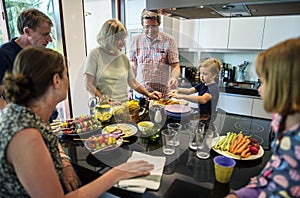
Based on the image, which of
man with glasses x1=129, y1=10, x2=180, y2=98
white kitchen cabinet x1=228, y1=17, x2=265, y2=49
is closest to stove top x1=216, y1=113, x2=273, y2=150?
man with glasses x1=129, y1=10, x2=180, y2=98

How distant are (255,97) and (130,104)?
6.23 feet

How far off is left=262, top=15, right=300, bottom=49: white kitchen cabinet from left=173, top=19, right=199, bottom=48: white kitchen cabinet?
923 millimetres

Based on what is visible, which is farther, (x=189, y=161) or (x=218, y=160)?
(x=189, y=161)

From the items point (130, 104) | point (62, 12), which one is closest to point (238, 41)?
point (130, 104)

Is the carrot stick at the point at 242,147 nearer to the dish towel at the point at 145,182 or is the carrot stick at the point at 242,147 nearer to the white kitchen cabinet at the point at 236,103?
the dish towel at the point at 145,182

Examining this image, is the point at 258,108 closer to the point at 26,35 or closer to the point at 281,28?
the point at 281,28

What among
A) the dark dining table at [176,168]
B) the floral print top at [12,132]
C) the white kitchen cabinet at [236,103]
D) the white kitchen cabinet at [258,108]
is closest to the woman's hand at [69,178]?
the dark dining table at [176,168]

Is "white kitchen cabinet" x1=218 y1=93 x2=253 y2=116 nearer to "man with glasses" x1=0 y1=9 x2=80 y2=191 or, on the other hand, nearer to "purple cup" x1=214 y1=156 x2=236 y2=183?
"purple cup" x1=214 y1=156 x2=236 y2=183

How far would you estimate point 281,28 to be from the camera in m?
2.56

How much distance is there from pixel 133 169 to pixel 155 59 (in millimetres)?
1597

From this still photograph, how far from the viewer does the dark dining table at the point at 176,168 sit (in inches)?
30.4

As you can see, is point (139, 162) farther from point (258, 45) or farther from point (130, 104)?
point (258, 45)

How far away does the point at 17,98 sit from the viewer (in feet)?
2.28

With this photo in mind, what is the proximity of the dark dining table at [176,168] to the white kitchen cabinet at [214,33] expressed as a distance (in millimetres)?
2112
